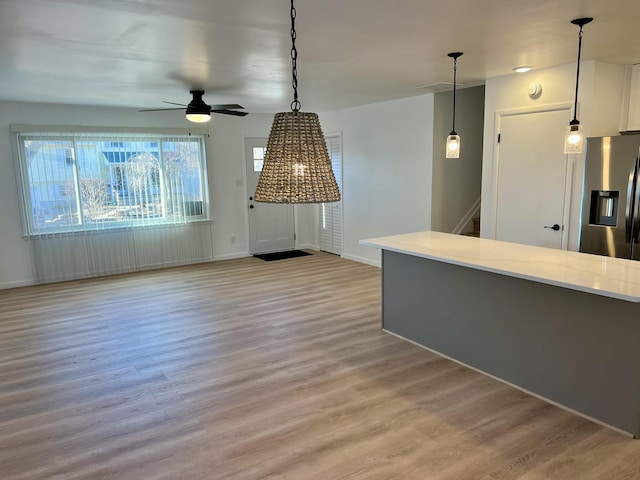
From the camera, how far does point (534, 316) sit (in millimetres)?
2969

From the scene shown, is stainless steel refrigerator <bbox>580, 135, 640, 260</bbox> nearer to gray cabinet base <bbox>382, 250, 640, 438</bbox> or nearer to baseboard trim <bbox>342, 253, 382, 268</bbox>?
gray cabinet base <bbox>382, 250, 640, 438</bbox>

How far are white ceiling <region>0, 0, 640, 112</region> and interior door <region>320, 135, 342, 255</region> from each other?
2364mm

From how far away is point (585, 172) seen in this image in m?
3.99

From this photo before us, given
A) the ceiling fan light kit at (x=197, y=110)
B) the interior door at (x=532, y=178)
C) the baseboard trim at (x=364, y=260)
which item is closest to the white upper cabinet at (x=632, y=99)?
the interior door at (x=532, y=178)

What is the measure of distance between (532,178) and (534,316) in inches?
80.0

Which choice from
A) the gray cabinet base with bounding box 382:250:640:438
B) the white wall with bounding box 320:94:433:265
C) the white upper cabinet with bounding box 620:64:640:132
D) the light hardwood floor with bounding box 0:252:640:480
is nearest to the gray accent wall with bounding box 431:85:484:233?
the white wall with bounding box 320:94:433:265

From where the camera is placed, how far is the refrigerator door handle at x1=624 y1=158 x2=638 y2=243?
3.65 metres

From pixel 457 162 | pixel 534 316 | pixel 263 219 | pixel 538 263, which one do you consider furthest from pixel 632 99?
pixel 263 219

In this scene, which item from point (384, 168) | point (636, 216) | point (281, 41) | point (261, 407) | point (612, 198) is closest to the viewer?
point (261, 407)

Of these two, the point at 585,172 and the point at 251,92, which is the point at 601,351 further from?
the point at 251,92

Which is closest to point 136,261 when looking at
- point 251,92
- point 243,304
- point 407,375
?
point 243,304

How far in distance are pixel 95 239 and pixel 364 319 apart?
4.31m

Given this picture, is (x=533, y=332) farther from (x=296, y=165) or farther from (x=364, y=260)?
(x=364, y=260)

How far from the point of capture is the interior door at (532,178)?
4254mm
